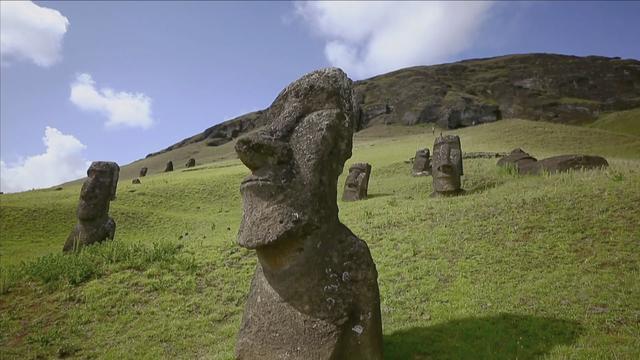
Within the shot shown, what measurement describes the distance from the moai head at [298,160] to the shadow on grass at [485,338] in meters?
2.33

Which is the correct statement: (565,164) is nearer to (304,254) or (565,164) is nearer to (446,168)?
(446,168)

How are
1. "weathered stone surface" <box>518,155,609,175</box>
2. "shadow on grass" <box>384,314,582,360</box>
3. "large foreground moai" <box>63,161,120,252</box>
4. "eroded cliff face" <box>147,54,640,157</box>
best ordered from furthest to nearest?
"eroded cliff face" <box>147,54,640,157</box>, "weathered stone surface" <box>518,155,609,175</box>, "large foreground moai" <box>63,161,120,252</box>, "shadow on grass" <box>384,314,582,360</box>

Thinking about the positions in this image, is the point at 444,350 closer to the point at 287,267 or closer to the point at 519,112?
the point at 287,267

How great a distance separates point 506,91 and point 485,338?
11256 centimetres

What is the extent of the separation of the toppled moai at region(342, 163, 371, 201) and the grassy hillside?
494 centimetres

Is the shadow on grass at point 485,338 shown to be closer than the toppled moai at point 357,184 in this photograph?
Yes

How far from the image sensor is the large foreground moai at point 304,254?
5.39 m

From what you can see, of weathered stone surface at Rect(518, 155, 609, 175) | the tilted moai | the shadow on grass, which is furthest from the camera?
weathered stone surface at Rect(518, 155, 609, 175)

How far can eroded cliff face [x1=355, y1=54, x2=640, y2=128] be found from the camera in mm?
92438

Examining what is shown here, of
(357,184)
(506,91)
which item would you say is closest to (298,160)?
(357,184)

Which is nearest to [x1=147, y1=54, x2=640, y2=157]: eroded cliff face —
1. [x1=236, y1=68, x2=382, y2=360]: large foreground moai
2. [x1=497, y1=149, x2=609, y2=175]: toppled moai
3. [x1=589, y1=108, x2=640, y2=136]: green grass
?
[x1=589, y1=108, x2=640, y2=136]: green grass

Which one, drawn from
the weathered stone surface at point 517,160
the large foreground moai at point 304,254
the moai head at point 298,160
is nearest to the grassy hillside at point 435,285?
the large foreground moai at point 304,254

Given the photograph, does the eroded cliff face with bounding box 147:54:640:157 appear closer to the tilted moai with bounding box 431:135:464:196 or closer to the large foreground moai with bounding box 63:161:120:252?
the tilted moai with bounding box 431:135:464:196

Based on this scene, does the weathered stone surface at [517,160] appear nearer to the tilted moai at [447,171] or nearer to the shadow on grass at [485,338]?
the tilted moai at [447,171]
